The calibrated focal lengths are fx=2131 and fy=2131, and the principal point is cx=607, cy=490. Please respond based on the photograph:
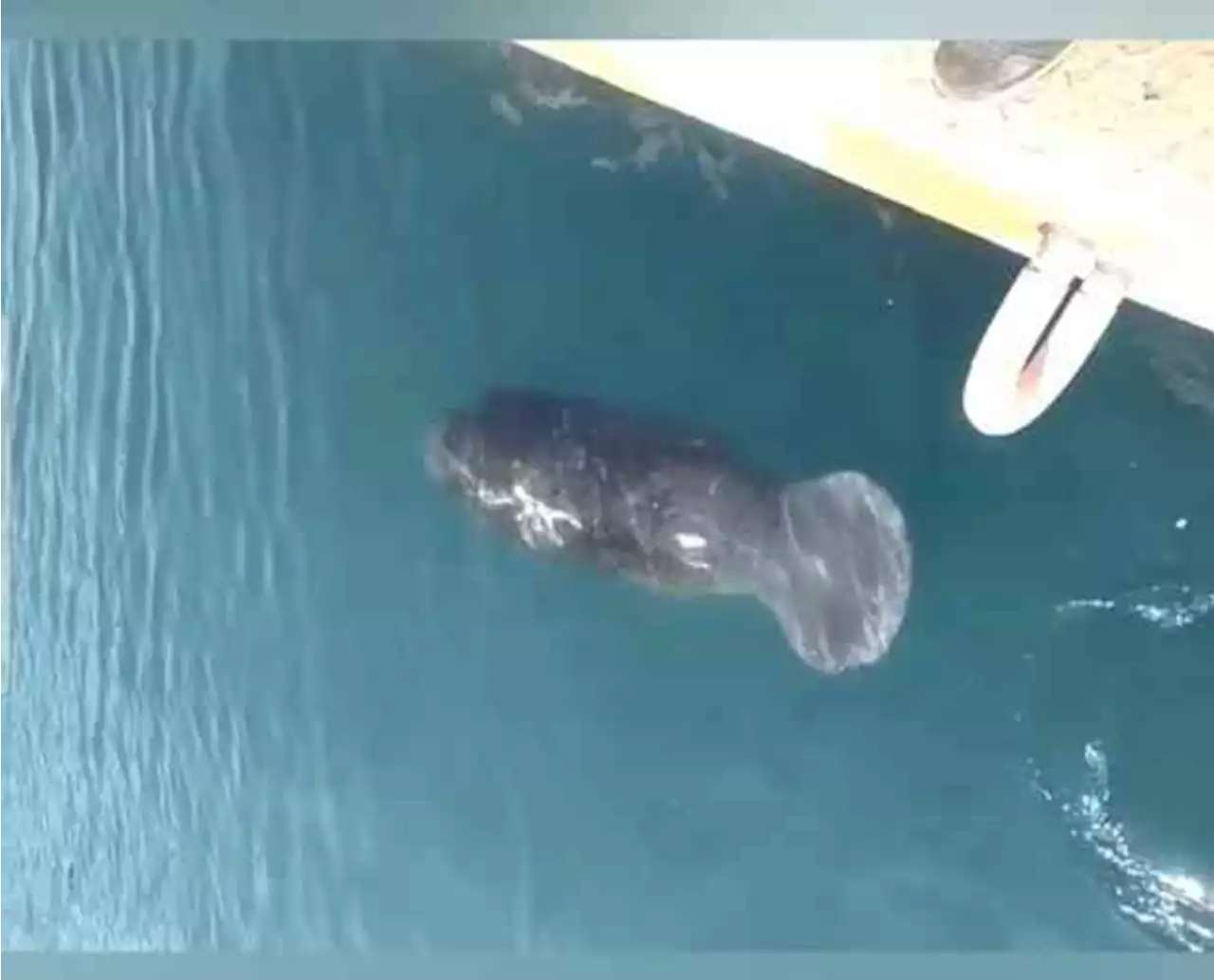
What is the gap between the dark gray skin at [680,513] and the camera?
51.1 inches

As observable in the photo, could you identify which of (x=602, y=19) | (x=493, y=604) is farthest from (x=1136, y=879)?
(x=602, y=19)

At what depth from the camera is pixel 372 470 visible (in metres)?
1.30

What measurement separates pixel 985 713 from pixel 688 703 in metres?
0.18

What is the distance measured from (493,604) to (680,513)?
13cm

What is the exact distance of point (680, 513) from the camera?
1.32m

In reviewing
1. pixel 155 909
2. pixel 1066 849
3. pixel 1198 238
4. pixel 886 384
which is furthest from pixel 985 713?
pixel 155 909

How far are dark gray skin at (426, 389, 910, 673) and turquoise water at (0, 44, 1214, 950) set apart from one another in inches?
0.6

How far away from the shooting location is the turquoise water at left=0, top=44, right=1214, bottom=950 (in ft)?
4.26

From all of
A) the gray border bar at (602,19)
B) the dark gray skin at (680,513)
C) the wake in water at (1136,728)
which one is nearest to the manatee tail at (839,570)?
the dark gray skin at (680,513)

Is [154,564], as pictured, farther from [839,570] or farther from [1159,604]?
[1159,604]

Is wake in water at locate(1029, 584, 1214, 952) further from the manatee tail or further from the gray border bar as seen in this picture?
the gray border bar

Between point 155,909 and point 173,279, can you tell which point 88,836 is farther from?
point 173,279

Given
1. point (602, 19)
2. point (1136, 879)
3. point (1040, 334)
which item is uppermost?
point (602, 19)

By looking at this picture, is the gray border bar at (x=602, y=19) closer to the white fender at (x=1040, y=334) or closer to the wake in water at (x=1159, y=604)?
the white fender at (x=1040, y=334)
